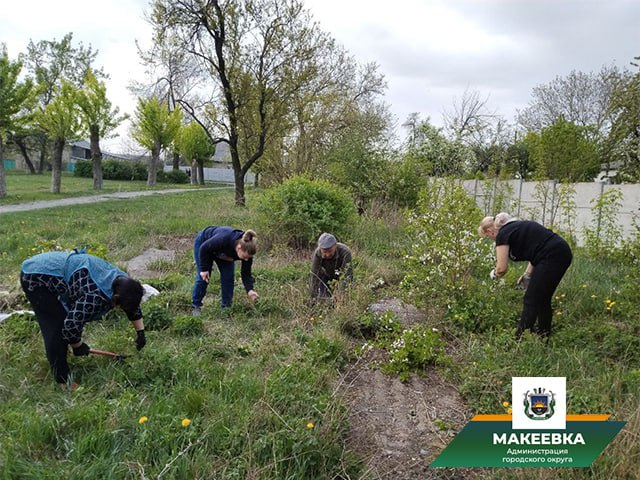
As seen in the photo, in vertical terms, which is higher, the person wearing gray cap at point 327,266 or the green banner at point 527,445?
the person wearing gray cap at point 327,266

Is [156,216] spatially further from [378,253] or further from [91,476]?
[91,476]

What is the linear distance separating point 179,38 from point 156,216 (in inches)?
249

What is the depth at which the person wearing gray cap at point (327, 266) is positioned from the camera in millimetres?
4844

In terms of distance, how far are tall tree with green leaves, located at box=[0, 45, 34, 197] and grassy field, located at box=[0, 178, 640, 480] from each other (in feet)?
39.1

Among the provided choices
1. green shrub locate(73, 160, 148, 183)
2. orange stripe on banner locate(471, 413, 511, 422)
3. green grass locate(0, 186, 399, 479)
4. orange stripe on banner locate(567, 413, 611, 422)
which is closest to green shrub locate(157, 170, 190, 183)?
green shrub locate(73, 160, 148, 183)

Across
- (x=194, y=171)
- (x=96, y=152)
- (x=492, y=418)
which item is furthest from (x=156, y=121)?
(x=492, y=418)

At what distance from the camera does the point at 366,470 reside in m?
2.31

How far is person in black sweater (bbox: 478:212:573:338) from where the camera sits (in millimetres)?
3785

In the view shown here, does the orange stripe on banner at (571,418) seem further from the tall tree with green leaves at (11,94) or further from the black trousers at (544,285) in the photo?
the tall tree with green leaves at (11,94)

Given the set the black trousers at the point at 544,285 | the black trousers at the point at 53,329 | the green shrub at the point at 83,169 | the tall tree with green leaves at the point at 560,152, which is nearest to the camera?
the black trousers at the point at 53,329

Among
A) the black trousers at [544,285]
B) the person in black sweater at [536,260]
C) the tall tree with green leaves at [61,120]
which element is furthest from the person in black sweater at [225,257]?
the tall tree with green leaves at [61,120]

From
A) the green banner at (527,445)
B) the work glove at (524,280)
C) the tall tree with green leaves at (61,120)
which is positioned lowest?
the green banner at (527,445)

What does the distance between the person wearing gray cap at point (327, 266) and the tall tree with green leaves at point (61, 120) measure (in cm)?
1691

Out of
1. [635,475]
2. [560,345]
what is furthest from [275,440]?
[560,345]
